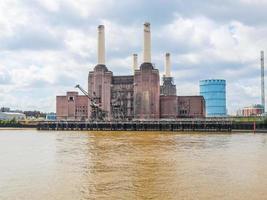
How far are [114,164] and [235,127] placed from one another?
200 feet

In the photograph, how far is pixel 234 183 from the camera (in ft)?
58.5

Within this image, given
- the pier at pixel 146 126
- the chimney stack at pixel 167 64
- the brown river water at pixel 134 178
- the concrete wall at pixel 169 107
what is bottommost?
the brown river water at pixel 134 178

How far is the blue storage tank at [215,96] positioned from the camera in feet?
443

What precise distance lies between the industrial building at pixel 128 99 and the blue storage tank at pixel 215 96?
53.3 ft

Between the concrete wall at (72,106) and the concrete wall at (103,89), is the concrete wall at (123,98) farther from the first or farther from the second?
the concrete wall at (72,106)

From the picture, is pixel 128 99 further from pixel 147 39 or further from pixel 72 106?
pixel 147 39

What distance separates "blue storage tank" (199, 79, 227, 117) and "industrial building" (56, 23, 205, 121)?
1625 centimetres

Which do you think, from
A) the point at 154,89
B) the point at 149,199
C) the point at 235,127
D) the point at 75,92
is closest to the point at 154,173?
the point at 149,199

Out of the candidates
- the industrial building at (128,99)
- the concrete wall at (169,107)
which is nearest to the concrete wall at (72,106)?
the industrial building at (128,99)

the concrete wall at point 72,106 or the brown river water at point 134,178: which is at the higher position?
the concrete wall at point 72,106

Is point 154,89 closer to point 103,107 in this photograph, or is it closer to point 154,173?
point 103,107

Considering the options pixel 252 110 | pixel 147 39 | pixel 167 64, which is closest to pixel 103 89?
pixel 167 64

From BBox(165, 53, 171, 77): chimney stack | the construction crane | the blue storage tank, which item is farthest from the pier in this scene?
the blue storage tank

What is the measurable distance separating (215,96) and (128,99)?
109 ft
